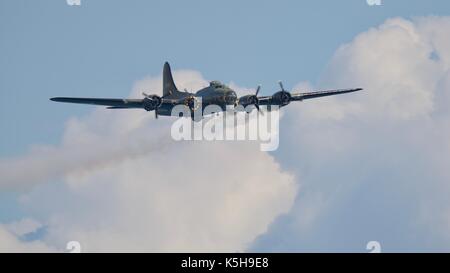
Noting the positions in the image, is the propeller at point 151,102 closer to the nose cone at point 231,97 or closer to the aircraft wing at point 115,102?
the aircraft wing at point 115,102

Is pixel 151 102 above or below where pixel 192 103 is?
below

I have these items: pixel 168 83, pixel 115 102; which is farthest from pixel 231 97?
pixel 168 83

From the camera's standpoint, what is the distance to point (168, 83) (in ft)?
496

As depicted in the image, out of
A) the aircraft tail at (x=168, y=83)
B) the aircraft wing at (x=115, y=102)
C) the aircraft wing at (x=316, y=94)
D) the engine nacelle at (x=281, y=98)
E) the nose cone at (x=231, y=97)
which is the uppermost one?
the aircraft tail at (x=168, y=83)

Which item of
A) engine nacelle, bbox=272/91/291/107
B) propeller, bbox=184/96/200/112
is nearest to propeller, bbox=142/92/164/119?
propeller, bbox=184/96/200/112

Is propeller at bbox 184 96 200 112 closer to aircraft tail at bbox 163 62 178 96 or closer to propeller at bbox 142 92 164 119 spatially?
propeller at bbox 142 92 164 119

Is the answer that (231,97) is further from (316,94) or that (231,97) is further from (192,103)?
(316,94)

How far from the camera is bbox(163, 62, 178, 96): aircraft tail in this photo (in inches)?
5881

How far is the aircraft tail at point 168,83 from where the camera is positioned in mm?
149375

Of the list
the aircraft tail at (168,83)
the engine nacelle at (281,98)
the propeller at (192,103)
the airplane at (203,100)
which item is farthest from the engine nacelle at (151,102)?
the aircraft tail at (168,83)
